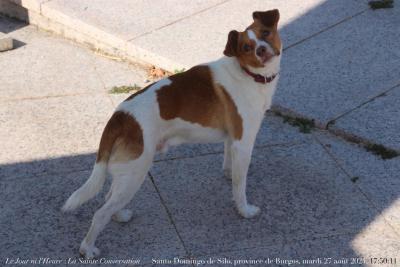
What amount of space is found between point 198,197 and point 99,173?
1013 millimetres

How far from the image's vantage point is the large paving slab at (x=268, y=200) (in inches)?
186

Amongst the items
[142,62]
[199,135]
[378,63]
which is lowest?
[142,62]

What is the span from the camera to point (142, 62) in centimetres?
710

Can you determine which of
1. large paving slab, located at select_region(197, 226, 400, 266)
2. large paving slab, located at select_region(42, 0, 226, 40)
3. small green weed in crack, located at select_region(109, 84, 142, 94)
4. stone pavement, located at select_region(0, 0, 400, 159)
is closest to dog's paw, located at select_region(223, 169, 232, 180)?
large paving slab, located at select_region(197, 226, 400, 266)

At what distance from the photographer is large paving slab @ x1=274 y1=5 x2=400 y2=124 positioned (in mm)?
6141

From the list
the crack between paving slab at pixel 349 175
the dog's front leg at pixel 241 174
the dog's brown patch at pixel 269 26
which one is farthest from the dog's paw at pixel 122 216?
the crack between paving slab at pixel 349 175

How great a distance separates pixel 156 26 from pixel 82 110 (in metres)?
1.67

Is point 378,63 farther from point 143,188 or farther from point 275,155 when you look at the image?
point 143,188

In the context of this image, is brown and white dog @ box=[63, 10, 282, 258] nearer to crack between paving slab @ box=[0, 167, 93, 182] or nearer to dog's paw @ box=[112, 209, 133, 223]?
dog's paw @ box=[112, 209, 133, 223]

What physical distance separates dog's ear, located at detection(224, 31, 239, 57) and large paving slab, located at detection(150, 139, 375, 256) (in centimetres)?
124

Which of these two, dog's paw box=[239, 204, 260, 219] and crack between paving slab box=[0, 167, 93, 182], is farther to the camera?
crack between paving slab box=[0, 167, 93, 182]

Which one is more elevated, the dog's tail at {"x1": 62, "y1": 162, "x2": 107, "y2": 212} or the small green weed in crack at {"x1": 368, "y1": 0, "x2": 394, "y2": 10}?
the dog's tail at {"x1": 62, "y1": 162, "x2": 107, "y2": 212}

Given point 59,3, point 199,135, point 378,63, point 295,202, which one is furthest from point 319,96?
point 59,3

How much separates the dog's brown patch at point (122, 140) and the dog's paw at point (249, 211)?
98 cm
